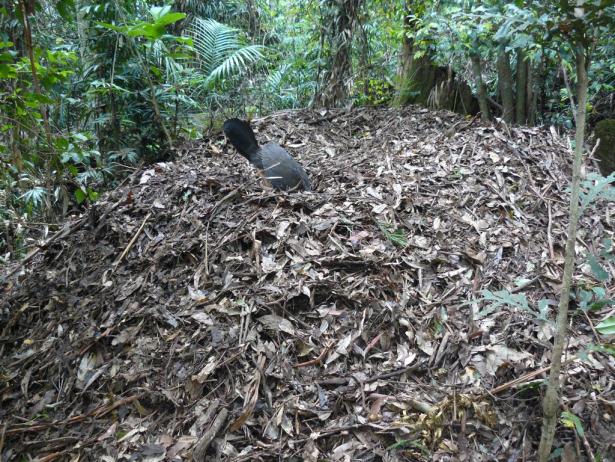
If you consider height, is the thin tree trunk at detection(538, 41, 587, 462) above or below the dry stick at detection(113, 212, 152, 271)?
above

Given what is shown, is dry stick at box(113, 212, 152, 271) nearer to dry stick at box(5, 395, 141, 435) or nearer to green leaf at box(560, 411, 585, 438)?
dry stick at box(5, 395, 141, 435)

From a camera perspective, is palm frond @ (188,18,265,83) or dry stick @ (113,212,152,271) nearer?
dry stick @ (113,212,152,271)

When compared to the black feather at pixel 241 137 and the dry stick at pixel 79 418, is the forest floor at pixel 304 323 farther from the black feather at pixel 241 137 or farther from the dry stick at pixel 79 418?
the black feather at pixel 241 137

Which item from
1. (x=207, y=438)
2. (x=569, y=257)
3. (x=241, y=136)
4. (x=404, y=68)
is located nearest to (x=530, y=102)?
(x=404, y=68)

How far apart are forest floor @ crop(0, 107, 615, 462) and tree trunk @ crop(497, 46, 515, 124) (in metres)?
1.09

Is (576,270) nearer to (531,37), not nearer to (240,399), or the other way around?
(531,37)

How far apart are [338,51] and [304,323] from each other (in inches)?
143

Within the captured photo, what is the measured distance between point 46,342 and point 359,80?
4033 millimetres

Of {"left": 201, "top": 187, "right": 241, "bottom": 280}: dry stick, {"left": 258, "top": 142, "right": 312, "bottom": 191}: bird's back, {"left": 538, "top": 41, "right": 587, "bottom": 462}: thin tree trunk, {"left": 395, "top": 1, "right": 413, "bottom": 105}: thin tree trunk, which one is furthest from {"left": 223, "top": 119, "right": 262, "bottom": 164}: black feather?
{"left": 538, "top": 41, "right": 587, "bottom": 462}: thin tree trunk

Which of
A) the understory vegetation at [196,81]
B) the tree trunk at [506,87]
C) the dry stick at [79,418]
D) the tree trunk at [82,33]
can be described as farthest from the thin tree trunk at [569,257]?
the tree trunk at [82,33]

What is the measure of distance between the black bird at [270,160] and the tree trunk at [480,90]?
1.98 metres

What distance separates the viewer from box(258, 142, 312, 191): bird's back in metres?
3.36

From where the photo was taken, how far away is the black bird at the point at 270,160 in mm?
3377

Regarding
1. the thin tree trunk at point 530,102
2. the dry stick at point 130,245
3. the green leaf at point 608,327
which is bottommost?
the dry stick at point 130,245
